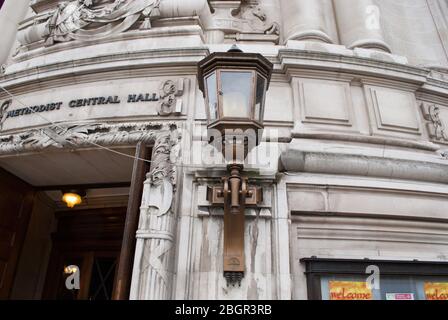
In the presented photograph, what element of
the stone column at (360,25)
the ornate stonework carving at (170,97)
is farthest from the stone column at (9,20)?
the stone column at (360,25)

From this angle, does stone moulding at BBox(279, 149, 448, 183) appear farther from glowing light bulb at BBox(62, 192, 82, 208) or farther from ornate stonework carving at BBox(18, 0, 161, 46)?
glowing light bulb at BBox(62, 192, 82, 208)

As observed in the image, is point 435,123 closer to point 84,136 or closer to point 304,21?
point 304,21

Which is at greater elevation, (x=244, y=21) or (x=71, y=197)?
(x=244, y=21)

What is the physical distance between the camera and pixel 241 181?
11.4 feet

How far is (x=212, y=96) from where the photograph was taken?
132 inches

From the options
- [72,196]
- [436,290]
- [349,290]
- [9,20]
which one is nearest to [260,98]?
[349,290]

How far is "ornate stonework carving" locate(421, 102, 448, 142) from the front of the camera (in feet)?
16.9

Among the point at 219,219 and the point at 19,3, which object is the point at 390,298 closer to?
the point at 219,219

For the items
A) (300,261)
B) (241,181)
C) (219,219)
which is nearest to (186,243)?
(219,219)

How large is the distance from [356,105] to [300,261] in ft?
8.29

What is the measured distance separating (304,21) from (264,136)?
2.60m

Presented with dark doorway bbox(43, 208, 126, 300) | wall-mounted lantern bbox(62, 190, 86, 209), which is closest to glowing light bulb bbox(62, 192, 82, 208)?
wall-mounted lantern bbox(62, 190, 86, 209)

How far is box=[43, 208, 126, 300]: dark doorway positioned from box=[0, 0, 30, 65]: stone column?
12.6 feet

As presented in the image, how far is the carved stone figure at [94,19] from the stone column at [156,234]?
2.82 m
